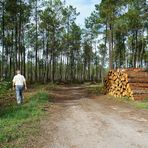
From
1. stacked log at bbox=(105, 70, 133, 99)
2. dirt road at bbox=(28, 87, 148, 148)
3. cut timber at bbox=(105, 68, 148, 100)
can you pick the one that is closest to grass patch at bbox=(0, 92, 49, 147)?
dirt road at bbox=(28, 87, 148, 148)

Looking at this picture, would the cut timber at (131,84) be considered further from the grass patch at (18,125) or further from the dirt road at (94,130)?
the grass patch at (18,125)

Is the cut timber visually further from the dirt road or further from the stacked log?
the dirt road

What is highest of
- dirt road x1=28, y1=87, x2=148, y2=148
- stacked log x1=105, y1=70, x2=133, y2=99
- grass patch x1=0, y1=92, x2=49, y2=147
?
stacked log x1=105, y1=70, x2=133, y2=99

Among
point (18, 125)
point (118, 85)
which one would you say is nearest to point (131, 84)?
point (118, 85)

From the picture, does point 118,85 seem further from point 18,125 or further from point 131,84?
point 18,125

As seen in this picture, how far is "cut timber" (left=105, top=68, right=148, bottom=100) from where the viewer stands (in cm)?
2333

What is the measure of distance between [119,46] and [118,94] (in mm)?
39699

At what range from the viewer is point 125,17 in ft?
133

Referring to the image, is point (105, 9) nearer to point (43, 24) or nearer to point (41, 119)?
point (43, 24)

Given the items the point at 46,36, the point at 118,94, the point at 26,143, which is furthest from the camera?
the point at 46,36

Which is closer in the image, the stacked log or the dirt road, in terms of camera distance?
the dirt road

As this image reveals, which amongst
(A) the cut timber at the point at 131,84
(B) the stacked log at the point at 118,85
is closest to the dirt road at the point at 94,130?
(A) the cut timber at the point at 131,84

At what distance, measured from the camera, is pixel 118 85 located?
26.0 m

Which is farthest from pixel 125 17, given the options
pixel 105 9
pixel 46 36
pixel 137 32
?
pixel 46 36
